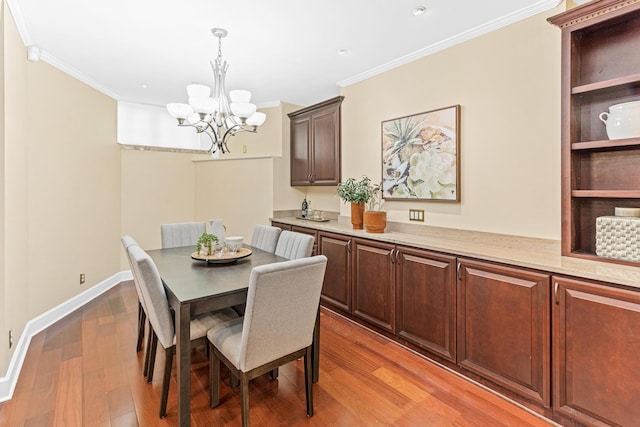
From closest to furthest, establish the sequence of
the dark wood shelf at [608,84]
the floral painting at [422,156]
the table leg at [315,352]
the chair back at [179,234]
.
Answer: the dark wood shelf at [608,84] < the table leg at [315,352] < the floral painting at [422,156] < the chair back at [179,234]

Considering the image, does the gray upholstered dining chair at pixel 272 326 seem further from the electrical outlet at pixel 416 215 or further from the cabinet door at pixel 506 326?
the electrical outlet at pixel 416 215

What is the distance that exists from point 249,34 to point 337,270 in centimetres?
233

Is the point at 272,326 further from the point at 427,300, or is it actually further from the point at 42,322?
the point at 42,322

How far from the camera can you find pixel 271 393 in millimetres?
2109

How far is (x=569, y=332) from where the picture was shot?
1.75m

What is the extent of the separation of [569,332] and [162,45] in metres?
3.65

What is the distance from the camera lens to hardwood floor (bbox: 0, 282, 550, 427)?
1.86 metres

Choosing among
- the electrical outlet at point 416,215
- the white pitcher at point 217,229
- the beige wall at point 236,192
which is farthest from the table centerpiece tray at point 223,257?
the beige wall at point 236,192

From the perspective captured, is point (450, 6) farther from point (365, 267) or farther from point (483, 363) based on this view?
point (483, 363)

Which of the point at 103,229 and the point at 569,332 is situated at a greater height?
the point at 103,229

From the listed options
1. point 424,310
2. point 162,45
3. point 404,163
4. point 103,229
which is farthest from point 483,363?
point 103,229

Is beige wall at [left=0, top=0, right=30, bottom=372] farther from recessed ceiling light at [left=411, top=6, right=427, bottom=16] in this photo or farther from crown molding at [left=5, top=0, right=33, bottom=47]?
recessed ceiling light at [left=411, top=6, right=427, bottom=16]

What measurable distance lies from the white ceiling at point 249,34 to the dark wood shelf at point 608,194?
4.22 ft

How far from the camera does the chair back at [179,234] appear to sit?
319 cm
